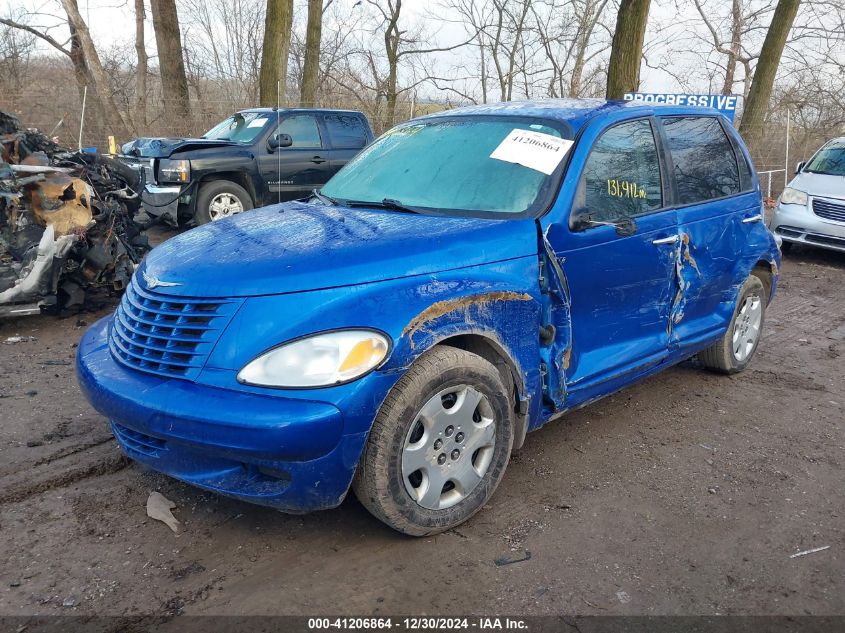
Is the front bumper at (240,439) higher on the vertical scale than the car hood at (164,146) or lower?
lower

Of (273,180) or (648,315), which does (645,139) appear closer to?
(648,315)

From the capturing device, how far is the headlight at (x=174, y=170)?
→ 31.7ft

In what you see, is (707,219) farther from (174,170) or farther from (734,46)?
(734,46)

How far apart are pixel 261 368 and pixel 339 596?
0.91m

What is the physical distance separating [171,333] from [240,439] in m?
0.59

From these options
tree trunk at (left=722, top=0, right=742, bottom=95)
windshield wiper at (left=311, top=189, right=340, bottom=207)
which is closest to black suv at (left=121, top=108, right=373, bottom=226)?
windshield wiper at (left=311, top=189, right=340, bottom=207)

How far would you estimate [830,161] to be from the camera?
10547 mm

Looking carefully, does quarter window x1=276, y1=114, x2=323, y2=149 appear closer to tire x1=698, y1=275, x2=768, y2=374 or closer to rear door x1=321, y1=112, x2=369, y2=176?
rear door x1=321, y1=112, x2=369, y2=176

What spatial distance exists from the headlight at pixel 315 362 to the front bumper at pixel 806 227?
8.92 meters

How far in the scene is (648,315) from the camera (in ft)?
13.0

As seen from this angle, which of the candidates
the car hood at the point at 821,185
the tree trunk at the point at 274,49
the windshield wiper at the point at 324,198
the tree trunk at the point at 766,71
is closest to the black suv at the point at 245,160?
the tree trunk at the point at 274,49

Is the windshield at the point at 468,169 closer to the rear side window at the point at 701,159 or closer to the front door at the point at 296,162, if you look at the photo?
the rear side window at the point at 701,159

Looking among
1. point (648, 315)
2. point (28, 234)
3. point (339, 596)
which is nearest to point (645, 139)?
point (648, 315)

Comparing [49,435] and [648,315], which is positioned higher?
[648,315]
